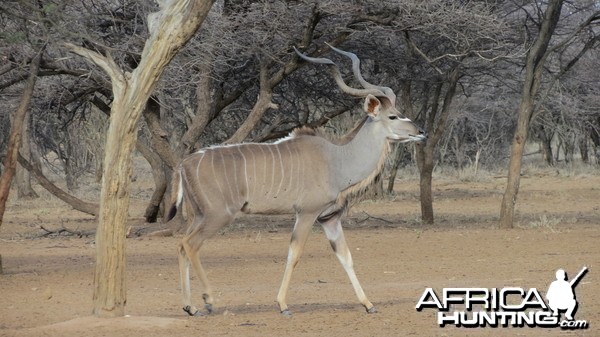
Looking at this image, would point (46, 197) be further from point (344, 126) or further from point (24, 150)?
point (344, 126)

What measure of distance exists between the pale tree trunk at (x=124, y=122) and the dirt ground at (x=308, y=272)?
45 centimetres

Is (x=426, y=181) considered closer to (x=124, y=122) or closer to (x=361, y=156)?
(x=361, y=156)

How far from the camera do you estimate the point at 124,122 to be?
25.0 ft

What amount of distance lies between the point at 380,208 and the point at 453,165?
15.3 meters

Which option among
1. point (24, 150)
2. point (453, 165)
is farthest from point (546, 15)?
point (453, 165)

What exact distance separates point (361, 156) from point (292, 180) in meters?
0.76

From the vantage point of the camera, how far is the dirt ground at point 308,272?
786cm

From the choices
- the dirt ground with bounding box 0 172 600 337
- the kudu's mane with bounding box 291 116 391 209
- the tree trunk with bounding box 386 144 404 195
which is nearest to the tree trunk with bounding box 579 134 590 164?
the tree trunk with bounding box 386 144 404 195

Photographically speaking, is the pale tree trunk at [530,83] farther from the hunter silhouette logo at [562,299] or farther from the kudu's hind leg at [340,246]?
the hunter silhouette logo at [562,299]

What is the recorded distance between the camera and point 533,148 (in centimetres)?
5228

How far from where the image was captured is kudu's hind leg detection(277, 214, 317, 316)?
8531 millimetres

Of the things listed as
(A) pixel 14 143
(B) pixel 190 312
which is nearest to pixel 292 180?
(B) pixel 190 312

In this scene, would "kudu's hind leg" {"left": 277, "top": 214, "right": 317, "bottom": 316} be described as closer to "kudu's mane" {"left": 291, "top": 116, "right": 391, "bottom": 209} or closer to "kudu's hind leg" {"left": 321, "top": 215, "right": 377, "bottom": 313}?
"kudu's hind leg" {"left": 321, "top": 215, "right": 377, "bottom": 313}

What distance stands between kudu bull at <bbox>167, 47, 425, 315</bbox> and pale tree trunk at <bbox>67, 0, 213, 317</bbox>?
0.94 metres
